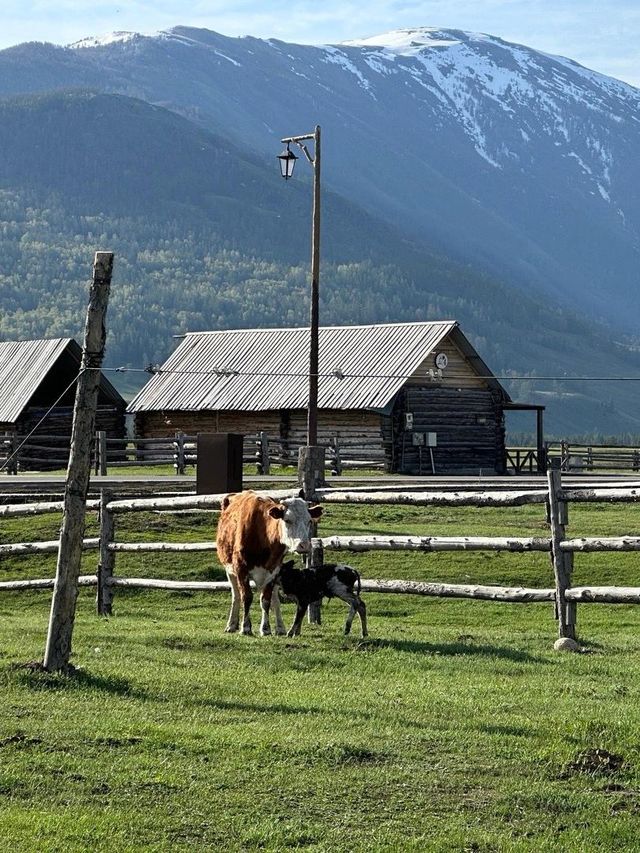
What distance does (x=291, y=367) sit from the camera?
57.9 metres

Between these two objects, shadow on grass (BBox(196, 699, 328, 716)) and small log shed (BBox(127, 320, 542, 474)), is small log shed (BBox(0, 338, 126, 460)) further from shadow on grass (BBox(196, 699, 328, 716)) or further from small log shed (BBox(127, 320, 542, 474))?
shadow on grass (BBox(196, 699, 328, 716))

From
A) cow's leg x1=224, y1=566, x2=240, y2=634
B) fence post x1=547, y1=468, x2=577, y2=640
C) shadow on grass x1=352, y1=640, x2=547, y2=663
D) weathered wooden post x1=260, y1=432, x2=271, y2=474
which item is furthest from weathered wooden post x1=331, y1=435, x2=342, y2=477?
shadow on grass x1=352, y1=640, x2=547, y2=663

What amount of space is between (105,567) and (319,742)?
9.18 m

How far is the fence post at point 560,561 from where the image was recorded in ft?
46.7

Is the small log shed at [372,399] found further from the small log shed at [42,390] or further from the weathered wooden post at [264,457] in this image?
the weathered wooden post at [264,457]

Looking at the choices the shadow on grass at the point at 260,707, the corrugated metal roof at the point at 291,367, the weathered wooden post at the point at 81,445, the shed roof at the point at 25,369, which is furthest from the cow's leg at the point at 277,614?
the shed roof at the point at 25,369

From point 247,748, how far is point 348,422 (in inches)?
1794

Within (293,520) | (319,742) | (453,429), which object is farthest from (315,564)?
(453,429)

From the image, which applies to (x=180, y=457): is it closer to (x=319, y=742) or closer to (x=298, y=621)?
(x=298, y=621)

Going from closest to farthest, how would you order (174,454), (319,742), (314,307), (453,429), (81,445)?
Answer: (319,742) < (81,445) < (314,307) < (174,454) < (453,429)

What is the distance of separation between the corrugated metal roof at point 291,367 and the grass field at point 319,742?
127 ft

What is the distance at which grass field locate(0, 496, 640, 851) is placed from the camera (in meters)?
8.00

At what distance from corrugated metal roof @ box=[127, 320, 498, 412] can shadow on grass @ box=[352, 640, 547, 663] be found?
38.0 meters

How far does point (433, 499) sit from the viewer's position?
1560 centimetres
